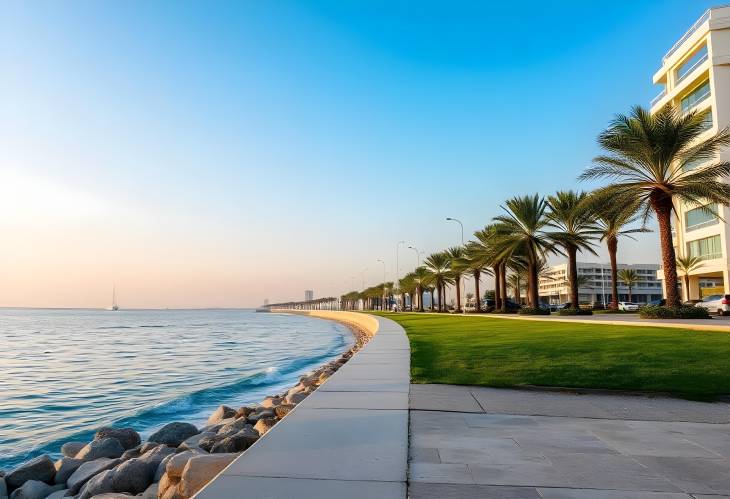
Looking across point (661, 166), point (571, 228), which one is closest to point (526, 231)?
point (571, 228)

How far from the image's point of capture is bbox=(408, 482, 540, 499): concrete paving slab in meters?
3.88

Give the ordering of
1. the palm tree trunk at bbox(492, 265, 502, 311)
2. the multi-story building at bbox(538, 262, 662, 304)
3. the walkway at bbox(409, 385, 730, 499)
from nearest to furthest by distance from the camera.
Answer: the walkway at bbox(409, 385, 730, 499), the palm tree trunk at bbox(492, 265, 502, 311), the multi-story building at bbox(538, 262, 662, 304)

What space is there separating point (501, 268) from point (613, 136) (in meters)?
27.1

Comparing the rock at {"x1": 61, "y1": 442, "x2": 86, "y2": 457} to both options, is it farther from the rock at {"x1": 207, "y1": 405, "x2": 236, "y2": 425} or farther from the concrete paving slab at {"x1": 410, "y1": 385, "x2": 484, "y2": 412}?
the concrete paving slab at {"x1": 410, "y1": 385, "x2": 484, "y2": 412}

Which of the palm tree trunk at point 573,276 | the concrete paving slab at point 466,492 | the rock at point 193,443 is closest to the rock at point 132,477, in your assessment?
the rock at point 193,443

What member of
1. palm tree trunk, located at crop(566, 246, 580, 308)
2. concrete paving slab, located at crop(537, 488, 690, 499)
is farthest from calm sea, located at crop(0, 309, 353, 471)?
palm tree trunk, located at crop(566, 246, 580, 308)

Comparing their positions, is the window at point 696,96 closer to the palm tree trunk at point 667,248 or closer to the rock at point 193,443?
the palm tree trunk at point 667,248

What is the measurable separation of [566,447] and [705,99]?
50905mm

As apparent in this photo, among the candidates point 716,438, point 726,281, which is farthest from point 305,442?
point 726,281

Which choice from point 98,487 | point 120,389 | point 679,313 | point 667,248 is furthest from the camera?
point 667,248

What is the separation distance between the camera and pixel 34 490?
679 centimetres

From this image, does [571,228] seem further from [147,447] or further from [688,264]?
[147,447]

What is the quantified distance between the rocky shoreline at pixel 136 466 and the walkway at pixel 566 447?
7.22 feet

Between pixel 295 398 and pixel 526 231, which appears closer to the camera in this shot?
pixel 295 398
